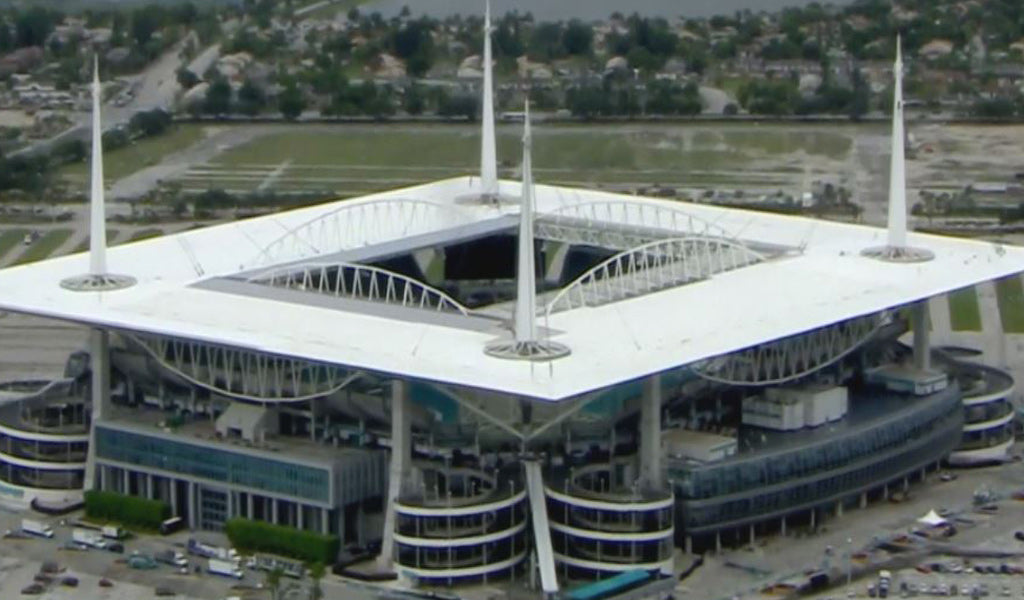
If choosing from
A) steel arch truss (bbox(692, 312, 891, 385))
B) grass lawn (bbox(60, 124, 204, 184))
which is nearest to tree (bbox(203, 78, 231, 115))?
grass lawn (bbox(60, 124, 204, 184))

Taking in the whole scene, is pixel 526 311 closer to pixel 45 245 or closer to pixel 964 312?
pixel 964 312

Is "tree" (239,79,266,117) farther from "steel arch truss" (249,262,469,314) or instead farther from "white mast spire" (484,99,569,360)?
"white mast spire" (484,99,569,360)

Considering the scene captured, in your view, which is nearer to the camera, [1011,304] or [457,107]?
[1011,304]

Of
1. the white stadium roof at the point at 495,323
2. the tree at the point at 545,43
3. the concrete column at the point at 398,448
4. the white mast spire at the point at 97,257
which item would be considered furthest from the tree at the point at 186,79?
the concrete column at the point at 398,448

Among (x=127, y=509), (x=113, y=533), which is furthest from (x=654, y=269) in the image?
(x=113, y=533)

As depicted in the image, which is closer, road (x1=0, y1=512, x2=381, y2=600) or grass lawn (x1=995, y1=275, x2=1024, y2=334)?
road (x1=0, y1=512, x2=381, y2=600)

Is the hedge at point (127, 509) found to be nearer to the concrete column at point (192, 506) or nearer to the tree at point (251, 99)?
the concrete column at point (192, 506)

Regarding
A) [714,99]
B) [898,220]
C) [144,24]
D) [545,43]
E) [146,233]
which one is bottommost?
[146,233]
